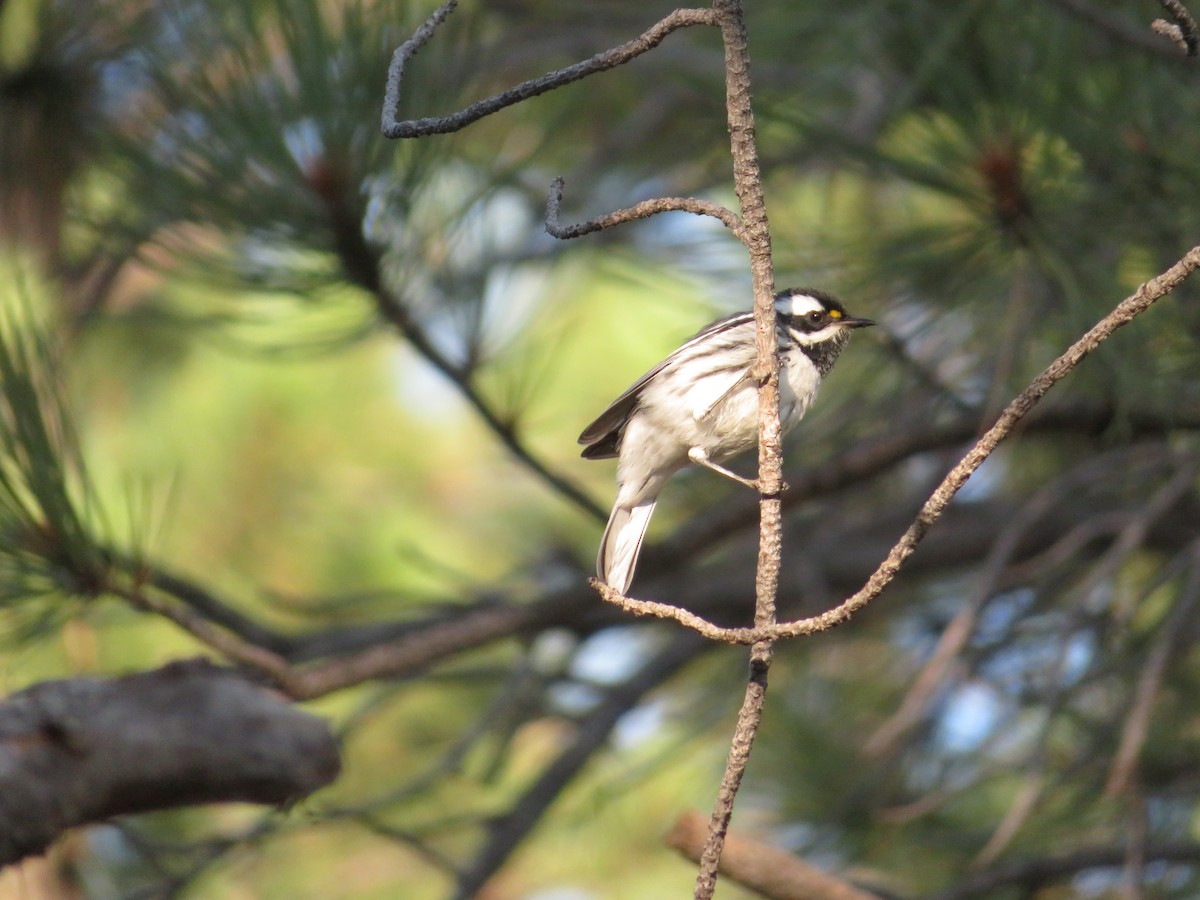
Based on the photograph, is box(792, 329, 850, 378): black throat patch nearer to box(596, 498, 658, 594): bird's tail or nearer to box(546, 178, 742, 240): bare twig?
box(596, 498, 658, 594): bird's tail

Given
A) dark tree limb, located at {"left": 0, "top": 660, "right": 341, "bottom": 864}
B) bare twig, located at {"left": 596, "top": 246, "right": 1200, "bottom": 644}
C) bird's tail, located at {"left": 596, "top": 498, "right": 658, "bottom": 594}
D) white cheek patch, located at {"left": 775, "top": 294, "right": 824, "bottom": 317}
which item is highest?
white cheek patch, located at {"left": 775, "top": 294, "right": 824, "bottom": 317}

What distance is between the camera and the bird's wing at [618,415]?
2.35 metres

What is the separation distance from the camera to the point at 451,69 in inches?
107

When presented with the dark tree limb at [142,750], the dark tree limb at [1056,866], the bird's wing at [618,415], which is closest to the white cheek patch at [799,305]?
the bird's wing at [618,415]

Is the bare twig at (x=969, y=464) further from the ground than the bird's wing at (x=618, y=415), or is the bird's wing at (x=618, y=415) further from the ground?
the bird's wing at (x=618, y=415)

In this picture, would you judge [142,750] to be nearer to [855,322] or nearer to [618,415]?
[618,415]

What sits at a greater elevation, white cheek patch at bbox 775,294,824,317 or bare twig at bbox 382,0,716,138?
white cheek patch at bbox 775,294,824,317

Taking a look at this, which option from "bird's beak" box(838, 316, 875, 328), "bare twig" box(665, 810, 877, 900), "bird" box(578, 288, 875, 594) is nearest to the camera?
"bare twig" box(665, 810, 877, 900)

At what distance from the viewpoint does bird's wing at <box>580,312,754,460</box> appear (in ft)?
7.70

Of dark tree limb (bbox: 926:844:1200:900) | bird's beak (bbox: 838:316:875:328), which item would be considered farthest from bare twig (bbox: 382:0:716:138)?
dark tree limb (bbox: 926:844:1200:900)

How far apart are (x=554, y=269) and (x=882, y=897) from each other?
1.61 meters

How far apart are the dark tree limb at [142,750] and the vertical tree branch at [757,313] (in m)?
0.45

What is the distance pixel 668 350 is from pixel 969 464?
1.99 m

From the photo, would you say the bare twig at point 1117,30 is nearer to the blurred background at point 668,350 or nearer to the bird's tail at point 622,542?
the blurred background at point 668,350
